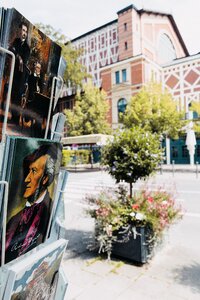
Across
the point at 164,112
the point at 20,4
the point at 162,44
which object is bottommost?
the point at 20,4

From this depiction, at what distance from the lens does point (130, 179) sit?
13.4ft

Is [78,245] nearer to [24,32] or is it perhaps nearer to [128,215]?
[128,215]

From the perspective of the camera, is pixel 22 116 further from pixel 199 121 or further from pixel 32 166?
pixel 199 121

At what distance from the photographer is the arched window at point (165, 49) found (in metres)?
37.5

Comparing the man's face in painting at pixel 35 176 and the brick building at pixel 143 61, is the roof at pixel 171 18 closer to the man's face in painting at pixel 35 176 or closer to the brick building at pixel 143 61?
the brick building at pixel 143 61

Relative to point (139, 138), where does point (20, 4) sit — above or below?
above

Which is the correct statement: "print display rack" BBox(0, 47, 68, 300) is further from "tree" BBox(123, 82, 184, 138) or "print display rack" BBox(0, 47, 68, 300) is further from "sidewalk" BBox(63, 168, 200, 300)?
"tree" BBox(123, 82, 184, 138)

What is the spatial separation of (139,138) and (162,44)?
38978mm

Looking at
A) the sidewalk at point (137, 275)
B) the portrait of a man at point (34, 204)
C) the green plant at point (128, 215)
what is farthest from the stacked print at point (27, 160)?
the green plant at point (128, 215)

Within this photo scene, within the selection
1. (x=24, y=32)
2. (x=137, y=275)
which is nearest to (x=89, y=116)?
(x=137, y=275)

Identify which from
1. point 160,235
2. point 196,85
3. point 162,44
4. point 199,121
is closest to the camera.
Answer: point 160,235

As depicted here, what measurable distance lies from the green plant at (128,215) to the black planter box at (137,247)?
7 cm

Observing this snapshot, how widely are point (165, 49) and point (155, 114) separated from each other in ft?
73.8

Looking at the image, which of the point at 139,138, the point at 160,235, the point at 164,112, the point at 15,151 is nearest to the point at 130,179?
the point at 139,138
